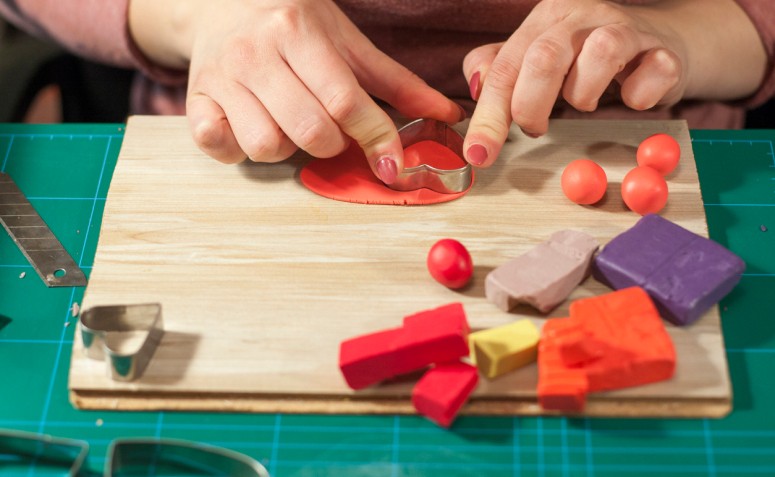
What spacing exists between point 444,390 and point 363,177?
0.39 m

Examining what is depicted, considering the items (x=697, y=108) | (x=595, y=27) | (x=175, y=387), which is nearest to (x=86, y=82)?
(x=175, y=387)

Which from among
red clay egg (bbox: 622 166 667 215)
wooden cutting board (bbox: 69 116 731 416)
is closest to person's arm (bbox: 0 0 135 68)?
wooden cutting board (bbox: 69 116 731 416)

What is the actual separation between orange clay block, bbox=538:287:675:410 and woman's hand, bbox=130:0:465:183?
0.35m

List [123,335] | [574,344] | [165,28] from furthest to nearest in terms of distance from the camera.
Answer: [165,28] → [123,335] → [574,344]

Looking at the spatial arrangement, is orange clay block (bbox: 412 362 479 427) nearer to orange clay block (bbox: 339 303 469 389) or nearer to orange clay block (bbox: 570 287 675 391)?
orange clay block (bbox: 339 303 469 389)

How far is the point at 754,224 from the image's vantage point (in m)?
1.23

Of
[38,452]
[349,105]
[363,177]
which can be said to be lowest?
[38,452]

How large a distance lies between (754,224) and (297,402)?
0.72 meters

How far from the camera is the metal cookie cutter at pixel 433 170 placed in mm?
1180

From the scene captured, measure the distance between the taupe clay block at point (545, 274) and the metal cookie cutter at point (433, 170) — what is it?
173 mm

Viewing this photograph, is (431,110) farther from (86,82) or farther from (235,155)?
(86,82)

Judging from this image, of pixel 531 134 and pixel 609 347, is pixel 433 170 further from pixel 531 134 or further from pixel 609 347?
pixel 609 347

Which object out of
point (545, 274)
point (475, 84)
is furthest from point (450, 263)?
point (475, 84)

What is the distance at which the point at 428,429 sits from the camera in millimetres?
988
